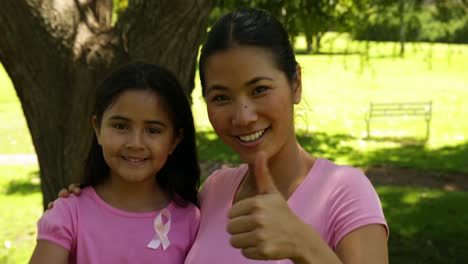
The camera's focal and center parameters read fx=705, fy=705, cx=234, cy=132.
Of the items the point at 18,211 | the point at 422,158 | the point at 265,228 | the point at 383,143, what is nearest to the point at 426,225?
the point at 422,158

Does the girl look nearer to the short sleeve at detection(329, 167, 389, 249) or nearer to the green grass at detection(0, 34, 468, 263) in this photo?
the green grass at detection(0, 34, 468, 263)

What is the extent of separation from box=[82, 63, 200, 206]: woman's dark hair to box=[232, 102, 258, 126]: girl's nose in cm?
52

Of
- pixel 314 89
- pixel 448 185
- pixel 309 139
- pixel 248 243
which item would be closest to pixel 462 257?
pixel 448 185

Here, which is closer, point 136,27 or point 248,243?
point 248,243

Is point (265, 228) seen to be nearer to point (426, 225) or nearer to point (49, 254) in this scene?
point (49, 254)

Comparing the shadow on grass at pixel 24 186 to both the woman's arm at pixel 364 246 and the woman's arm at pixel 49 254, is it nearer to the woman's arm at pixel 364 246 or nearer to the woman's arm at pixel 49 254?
the woman's arm at pixel 49 254

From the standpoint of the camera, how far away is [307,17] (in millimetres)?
6535

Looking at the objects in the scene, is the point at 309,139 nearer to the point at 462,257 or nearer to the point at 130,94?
the point at 462,257

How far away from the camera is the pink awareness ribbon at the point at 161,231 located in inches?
92.4

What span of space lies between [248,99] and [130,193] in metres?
0.70

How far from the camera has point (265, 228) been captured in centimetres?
151

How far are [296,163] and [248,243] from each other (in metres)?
0.70

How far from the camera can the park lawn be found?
661 cm

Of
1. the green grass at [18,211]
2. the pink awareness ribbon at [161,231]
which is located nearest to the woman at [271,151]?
the pink awareness ribbon at [161,231]
